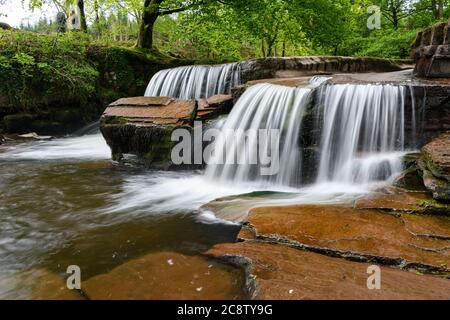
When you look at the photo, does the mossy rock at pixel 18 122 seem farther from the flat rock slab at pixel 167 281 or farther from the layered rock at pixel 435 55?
the layered rock at pixel 435 55

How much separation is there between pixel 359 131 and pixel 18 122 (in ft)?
33.2

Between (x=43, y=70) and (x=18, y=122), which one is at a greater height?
(x=43, y=70)

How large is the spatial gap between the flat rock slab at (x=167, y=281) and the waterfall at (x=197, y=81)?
708cm

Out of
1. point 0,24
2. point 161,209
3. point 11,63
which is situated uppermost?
point 0,24

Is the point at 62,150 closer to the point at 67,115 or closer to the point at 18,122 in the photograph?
the point at 67,115

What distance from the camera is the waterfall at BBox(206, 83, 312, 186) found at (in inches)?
229

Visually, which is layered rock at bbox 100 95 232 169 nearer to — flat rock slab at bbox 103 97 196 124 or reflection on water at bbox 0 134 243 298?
flat rock slab at bbox 103 97 196 124

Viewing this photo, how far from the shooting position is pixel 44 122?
37.6 ft

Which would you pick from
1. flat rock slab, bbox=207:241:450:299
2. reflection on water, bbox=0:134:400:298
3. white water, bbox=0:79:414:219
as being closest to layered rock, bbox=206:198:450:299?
flat rock slab, bbox=207:241:450:299

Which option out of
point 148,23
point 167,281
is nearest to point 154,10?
point 148,23

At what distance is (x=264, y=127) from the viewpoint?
6.30m
